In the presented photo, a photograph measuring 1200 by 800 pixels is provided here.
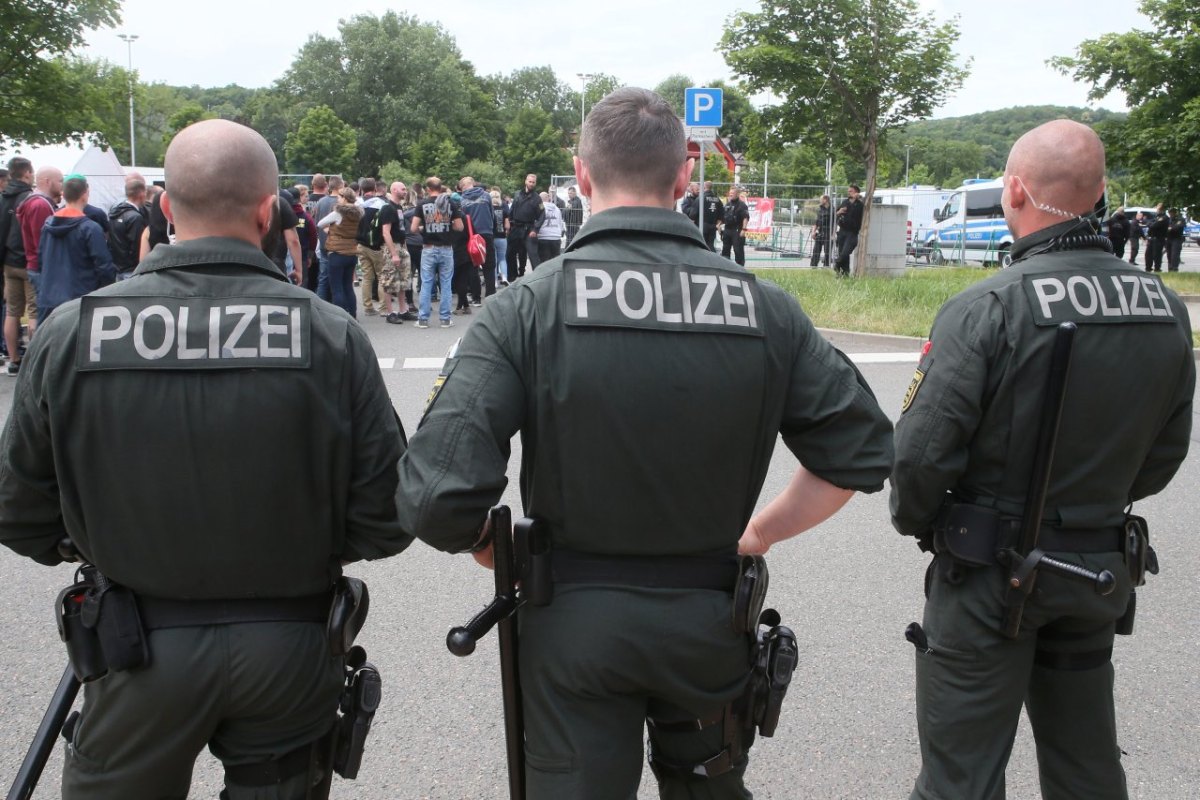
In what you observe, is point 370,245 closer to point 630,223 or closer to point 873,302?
point 873,302

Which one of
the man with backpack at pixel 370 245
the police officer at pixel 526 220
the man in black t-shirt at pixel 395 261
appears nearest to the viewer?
the man in black t-shirt at pixel 395 261

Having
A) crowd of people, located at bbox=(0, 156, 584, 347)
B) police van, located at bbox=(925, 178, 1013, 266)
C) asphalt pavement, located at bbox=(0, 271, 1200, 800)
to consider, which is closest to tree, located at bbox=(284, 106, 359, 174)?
police van, located at bbox=(925, 178, 1013, 266)

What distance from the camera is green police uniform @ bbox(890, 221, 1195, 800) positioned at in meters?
2.36

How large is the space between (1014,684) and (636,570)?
1.06 m

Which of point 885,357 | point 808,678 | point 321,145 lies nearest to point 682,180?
point 808,678

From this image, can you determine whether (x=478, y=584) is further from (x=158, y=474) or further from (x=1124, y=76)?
(x=1124, y=76)

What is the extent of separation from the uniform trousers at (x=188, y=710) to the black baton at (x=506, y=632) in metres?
0.37

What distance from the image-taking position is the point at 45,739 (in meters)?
2.29

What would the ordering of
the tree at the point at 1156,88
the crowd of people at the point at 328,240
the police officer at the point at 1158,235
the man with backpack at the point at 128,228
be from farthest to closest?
the police officer at the point at 1158,235
the tree at the point at 1156,88
the man with backpack at the point at 128,228
the crowd of people at the point at 328,240

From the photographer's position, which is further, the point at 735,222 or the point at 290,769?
the point at 735,222

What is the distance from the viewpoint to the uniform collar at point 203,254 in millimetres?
2031

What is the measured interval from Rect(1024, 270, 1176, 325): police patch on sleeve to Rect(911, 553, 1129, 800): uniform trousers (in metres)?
0.55

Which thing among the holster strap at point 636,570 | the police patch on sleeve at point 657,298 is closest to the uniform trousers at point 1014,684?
the holster strap at point 636,570

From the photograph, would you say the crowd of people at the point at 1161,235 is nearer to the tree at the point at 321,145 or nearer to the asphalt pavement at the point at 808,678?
the asphalt pavement at the point at 808,678
